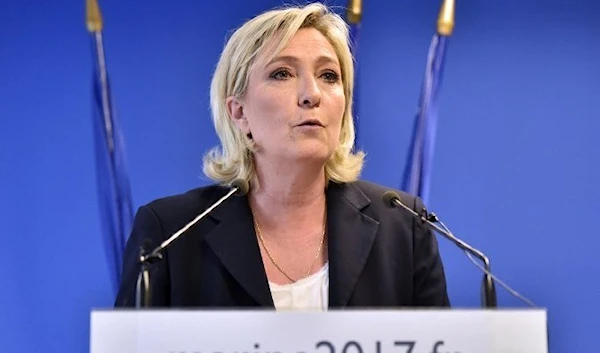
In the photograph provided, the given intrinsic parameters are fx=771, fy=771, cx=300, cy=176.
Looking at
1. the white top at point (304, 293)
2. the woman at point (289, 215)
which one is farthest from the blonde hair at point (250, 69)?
the white top at point (304, 293)

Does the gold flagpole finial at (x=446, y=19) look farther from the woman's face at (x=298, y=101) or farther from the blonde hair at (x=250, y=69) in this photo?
the woman's face at (x=298, y=101)

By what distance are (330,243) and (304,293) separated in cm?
12

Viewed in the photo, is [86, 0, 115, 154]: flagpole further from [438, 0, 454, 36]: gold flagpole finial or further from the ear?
[438, 0, 454, 36]: gold flagpole finial

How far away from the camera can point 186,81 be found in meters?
2.44

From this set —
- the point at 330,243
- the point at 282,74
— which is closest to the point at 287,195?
the point at 330,243

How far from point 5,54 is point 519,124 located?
1632 millimetres

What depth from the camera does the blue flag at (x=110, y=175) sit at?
7.72ft

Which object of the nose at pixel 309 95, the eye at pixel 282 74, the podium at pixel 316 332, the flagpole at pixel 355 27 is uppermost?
the flagpole at pixel 355 27

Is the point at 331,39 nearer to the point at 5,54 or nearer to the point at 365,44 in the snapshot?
the point at 365,44

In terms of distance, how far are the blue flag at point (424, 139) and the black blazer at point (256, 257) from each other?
678mm

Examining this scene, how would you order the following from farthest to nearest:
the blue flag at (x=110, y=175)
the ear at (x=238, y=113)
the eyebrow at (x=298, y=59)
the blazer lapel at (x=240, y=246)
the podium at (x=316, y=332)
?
the blue flag at (x=110, y=175)
the ear at (x=238, y=113)
the eyebrow at (x=298, y=59)
the blazer lapel at (x=240, y=246)
the podium at (x=316, y=332)

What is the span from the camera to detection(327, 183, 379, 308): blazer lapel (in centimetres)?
A: 158

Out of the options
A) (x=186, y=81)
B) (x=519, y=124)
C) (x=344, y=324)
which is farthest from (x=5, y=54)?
→ (x=344, y=324)

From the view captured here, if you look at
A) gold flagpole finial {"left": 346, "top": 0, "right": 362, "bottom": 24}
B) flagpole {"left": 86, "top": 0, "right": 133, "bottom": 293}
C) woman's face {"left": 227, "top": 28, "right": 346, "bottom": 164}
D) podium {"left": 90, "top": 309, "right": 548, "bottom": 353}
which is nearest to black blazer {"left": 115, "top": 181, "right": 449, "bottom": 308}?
woman's face {"left": 227, "top": 28, "right": 346, "bottom": 164}
